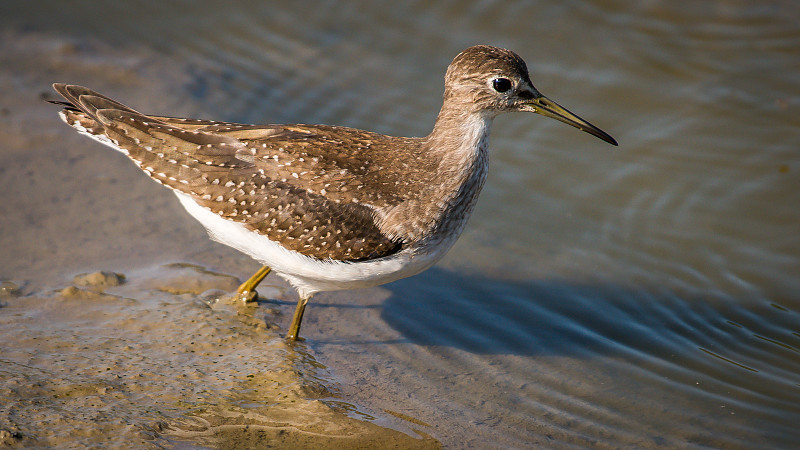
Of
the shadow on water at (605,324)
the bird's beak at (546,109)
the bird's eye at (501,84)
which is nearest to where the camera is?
the bird's eye at (501,84)

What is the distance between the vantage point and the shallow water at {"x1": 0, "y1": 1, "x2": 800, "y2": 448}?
713 centimetres

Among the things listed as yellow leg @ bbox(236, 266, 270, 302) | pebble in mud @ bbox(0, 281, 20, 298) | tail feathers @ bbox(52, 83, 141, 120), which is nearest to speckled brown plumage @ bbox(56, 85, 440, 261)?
tail feathers @ bbox(52, 83, 141, 120)

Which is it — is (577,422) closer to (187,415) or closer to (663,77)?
(187,415)

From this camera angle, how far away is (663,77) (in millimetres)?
11078

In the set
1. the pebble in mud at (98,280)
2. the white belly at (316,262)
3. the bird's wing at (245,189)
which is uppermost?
the bird's wing at (245,189)

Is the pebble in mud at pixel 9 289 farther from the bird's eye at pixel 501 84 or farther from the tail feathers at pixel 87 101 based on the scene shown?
the bird's eye at pixel 501 84

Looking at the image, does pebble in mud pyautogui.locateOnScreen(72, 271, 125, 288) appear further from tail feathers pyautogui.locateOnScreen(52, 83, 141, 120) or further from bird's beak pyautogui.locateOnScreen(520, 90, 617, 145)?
bird's beak pyautogui.locateOnScreen(520, 90, 617, 145)

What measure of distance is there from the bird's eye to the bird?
10 millimetres

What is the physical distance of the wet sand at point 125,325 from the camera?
611 cm

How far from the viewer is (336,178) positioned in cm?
691

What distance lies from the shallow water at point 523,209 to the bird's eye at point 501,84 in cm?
240

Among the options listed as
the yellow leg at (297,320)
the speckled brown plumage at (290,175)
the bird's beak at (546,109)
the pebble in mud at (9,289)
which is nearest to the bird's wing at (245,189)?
the speckled brown plumage at (290,175)

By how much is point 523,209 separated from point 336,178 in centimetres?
337

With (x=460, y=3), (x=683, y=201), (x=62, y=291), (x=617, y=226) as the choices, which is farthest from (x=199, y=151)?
(x=460, y=3)
